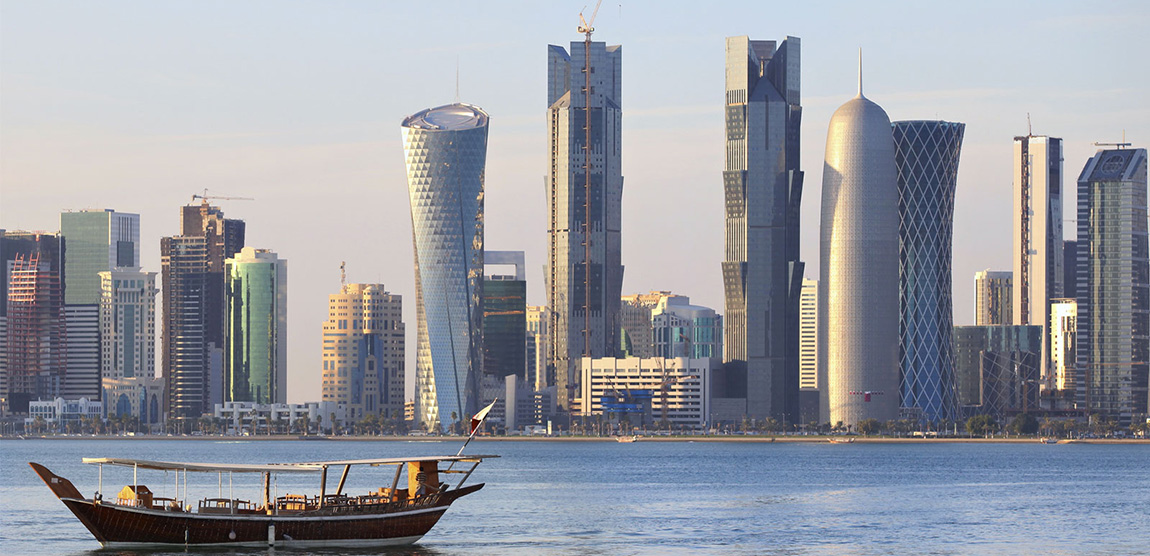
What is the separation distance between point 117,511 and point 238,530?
6.49 m

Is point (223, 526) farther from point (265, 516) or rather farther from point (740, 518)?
point (740, 518)

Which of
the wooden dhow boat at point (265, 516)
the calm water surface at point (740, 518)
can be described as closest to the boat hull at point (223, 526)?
the wooden dhow boat at point (265, 516)

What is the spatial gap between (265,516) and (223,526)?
90.6 inches

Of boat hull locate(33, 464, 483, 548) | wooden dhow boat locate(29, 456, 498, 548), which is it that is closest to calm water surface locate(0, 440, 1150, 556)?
boat hull locate(33, 464, 483, 548)

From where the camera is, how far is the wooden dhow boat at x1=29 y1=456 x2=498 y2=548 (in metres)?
99.7

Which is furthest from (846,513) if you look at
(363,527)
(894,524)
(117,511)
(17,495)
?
(17,495)

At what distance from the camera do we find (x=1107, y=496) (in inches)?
6604

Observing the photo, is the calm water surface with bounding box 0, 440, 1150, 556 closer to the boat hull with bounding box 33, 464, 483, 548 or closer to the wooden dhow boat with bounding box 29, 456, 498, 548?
the boat hull with bounding box 33, 464, 483, 548

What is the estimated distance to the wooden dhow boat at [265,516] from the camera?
99688 millimetres

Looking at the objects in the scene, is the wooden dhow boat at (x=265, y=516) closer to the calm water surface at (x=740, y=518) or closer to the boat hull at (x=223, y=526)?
the boat hull at (x=223, y=526)

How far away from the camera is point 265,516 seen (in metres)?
101

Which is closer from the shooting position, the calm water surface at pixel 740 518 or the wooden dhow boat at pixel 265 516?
the wooden dhow boat at pixel 265 516

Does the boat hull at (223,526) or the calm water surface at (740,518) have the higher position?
the boat hull at (223,526)

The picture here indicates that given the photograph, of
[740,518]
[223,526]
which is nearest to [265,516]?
[223,526]
